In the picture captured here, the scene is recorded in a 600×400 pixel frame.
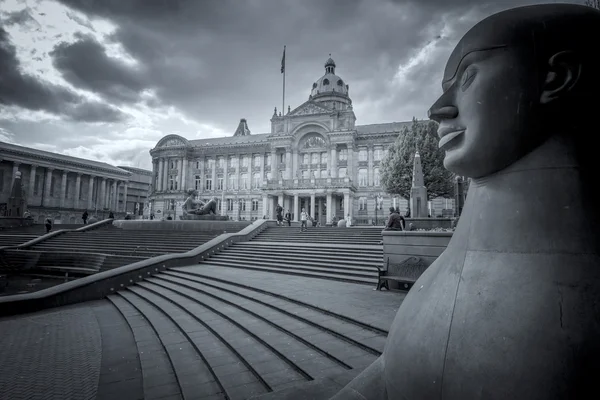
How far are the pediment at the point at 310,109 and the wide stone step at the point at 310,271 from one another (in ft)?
122

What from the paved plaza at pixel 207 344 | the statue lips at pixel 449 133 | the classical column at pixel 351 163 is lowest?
the paved plaza at pixel 207 344

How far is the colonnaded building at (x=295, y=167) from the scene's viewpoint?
42812mm

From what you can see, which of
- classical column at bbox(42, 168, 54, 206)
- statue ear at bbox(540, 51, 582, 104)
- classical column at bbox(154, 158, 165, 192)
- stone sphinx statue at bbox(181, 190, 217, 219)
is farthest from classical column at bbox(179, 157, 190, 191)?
statue ear at bbox(540, 51, 582, 104)

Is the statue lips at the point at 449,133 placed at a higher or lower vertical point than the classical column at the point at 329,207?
lower

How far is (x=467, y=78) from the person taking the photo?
179 cm

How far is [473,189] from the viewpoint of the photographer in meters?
1.89

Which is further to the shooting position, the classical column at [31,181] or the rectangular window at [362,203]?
the classical column at [31,181]

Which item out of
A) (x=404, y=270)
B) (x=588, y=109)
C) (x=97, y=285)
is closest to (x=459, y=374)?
(x=588, y=109)

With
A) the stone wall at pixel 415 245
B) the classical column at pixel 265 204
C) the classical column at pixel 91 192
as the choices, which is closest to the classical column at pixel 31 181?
the classical column at pixel 91 192

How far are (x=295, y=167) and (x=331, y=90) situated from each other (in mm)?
23293

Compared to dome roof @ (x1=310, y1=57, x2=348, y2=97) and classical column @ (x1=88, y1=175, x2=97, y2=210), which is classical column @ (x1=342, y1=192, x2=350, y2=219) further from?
classical column @ (x1=88, y1=175, x2=97, y2=210)

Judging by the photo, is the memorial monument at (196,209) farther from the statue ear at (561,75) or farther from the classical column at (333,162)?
the statue ear at (561,75)

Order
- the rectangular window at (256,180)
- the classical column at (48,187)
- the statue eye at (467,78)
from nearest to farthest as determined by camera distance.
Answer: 1. the statue eye at (467,78)
2. the rectangular window at (256,180)
3. the classical column at (48,187)

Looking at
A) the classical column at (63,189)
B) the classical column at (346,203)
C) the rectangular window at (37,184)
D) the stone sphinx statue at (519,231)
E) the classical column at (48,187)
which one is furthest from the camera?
the classical column at (63,189)
